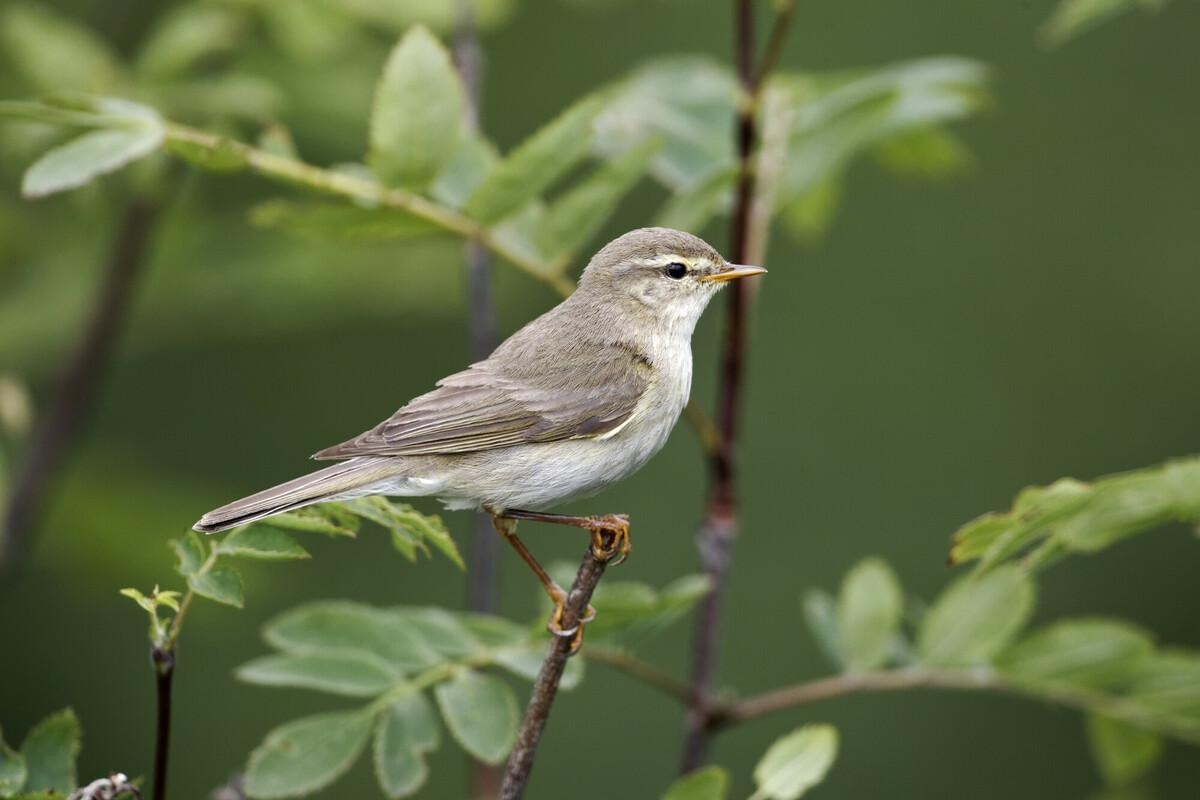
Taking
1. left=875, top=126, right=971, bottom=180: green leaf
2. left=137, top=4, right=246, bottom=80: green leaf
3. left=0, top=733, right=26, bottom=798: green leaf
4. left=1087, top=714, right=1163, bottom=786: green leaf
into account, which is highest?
left=137, top=4, right=246, bottom=80: green leaf

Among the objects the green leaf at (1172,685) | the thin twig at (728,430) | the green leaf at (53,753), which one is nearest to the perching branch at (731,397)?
the thin twig at (728,430)

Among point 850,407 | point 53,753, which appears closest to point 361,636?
point 53,753

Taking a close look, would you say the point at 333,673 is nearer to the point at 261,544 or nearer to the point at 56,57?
the point at 261,544

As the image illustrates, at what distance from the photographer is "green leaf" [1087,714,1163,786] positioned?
2947 millimetres

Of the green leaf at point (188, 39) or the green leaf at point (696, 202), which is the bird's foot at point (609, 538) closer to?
the green leaf at point (696, 202)

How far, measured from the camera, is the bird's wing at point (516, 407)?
290 centimetres

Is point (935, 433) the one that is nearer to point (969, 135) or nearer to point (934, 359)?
point (934, 359)

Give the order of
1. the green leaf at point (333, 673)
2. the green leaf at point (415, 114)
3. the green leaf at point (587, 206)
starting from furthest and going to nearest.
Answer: the green leaf at point (587, 206), the green leaf at point (415, 114), the green leaf at point (333, 673)

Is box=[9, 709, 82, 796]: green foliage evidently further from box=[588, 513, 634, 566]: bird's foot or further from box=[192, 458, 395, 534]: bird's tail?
box=[588, 513, 634, 566]: bird's foot

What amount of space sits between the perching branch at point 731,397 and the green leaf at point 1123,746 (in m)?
0.82

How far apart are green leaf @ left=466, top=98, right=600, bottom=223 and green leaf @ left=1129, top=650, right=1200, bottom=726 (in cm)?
156

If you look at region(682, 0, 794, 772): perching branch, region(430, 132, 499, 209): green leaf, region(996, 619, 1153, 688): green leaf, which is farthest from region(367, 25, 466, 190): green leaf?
region(996, 619, 1153, 688): green leaf

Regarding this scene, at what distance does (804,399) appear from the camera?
7090 millimetres

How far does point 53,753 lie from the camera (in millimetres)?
2115
